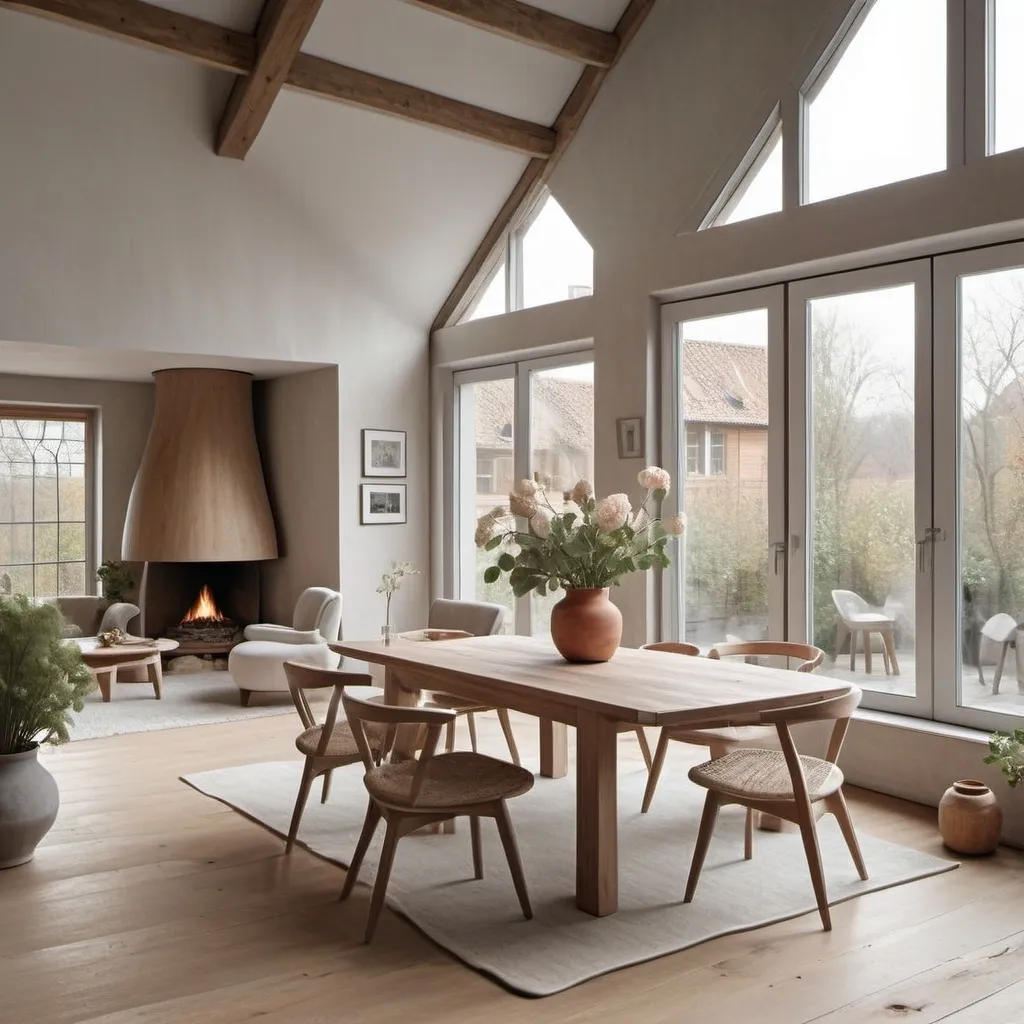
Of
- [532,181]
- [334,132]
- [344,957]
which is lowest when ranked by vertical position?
[344,957]

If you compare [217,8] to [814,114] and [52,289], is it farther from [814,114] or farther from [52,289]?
[814,114]

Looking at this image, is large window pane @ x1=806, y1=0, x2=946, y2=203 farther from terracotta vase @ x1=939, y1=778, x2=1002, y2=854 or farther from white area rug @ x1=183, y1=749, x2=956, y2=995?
white area rug @ x1=183, y1=749, x2=956, y2=995

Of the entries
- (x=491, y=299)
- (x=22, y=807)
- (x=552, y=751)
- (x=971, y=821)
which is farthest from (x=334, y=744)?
(x=491, y=299)

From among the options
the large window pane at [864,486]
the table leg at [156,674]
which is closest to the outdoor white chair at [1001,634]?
the large window pane at [864,486]

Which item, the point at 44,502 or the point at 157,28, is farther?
the point at 44,502

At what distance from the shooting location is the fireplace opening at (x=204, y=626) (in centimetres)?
855

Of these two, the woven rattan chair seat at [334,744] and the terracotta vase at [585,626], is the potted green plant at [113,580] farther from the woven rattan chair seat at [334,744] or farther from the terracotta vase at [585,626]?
the terracotta vase at [585,626]

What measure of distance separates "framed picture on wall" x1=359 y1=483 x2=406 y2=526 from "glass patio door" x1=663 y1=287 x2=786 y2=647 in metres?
2.49

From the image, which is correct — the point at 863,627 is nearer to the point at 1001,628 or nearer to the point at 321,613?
the point at 1001,628

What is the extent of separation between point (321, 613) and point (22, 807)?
3506mm

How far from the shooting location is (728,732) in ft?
14.0

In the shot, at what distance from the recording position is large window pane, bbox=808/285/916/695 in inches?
200

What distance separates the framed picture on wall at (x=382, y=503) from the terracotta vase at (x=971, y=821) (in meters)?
4.75

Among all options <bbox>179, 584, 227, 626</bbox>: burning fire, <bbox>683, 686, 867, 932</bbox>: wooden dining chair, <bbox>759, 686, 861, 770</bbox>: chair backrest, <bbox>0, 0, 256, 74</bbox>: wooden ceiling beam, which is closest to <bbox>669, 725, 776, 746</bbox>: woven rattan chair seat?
<bbox>683, 686, 867, 932</bbox>: wooden dining chair
